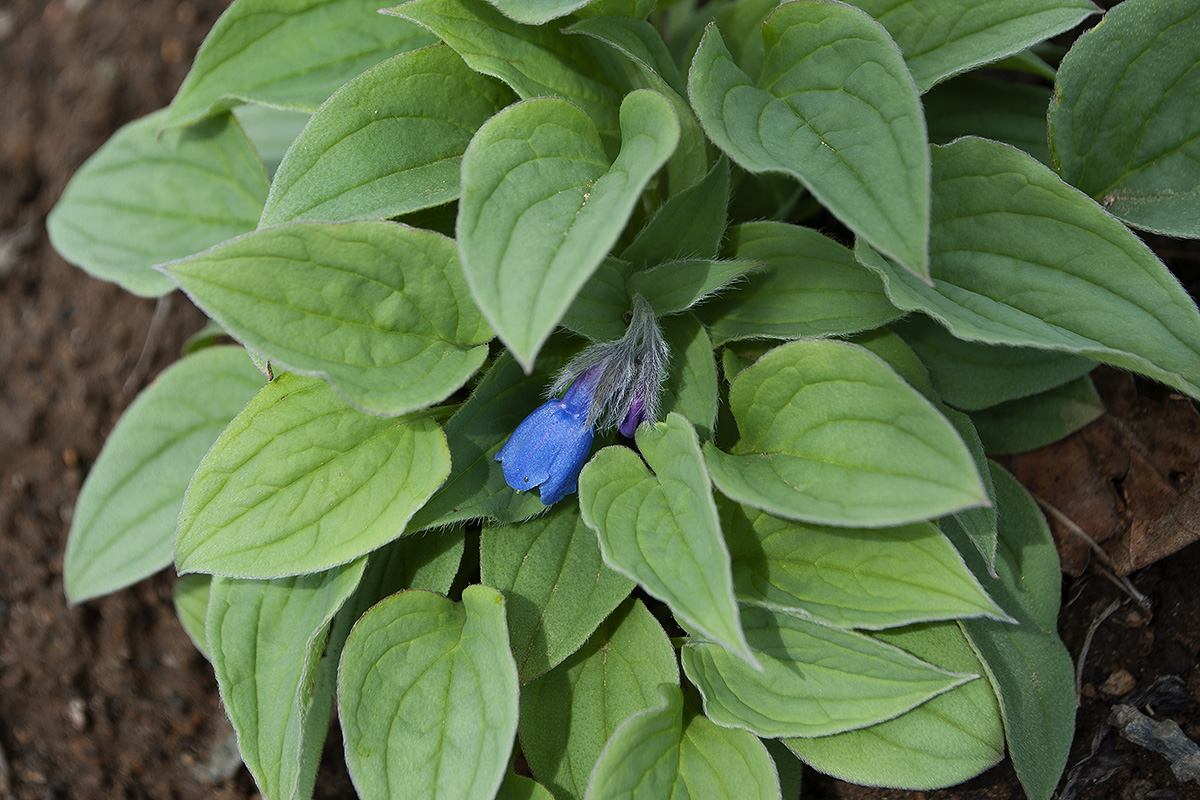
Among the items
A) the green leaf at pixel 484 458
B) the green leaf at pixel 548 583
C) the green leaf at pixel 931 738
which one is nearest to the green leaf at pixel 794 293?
the green leaf at pixel 484 458

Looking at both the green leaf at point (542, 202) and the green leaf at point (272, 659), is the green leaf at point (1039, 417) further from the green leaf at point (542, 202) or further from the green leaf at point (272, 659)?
the green leaf at point (272, 659)

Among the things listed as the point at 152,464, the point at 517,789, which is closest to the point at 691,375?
the point at 517,789

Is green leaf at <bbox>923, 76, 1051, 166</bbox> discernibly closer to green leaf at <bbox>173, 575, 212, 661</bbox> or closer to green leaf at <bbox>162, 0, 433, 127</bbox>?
green leaf at <bbox>162, 0, 433, 127</bbox>

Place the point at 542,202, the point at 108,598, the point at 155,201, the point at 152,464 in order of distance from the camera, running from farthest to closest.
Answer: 1. the point at 108,598
2. the point at 155,201
3. the point at 152,464
4. the point at 542,202

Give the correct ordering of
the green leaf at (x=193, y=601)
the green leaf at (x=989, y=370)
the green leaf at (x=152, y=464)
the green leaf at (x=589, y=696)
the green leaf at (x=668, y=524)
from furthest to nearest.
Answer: the green leaf at (x=193, y=601), the green leaf at (x=152, y=464), the green leaf at (x=989, y=370), the green leaf at (x=589, y=696), the green leaf at (x=668, y=524)

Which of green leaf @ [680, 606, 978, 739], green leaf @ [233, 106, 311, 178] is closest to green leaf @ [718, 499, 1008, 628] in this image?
green leaf @ [680, 606, 978, 739]

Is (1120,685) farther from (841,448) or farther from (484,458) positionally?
(484,458)

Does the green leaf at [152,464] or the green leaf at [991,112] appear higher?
the green leaf at [991,112]
